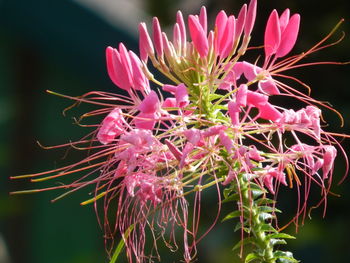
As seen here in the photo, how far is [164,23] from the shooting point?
4.24 meters

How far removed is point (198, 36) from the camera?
3.55ft

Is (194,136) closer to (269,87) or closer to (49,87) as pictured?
(269,87)

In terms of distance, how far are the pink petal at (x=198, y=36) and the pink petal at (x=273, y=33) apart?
124mm

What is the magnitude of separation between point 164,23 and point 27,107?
1353 millimetres

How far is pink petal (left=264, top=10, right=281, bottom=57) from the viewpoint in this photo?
114 cm

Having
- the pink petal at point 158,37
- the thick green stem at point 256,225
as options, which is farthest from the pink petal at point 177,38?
the thick green stem at point 256,225

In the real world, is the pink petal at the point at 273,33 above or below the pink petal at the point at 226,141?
above

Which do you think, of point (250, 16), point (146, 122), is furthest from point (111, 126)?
point (250, 16)

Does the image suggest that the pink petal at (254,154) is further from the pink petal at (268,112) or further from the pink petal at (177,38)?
the pink petal at (177,38)

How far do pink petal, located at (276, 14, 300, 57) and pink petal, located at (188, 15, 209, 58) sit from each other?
0.51 ft

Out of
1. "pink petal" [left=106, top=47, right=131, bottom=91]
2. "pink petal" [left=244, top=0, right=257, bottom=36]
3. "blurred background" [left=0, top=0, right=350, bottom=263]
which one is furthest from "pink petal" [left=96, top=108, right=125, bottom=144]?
"blurred background" [left=0, top=0, right=350, bottom=263]

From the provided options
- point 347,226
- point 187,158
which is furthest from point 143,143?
point 347,226

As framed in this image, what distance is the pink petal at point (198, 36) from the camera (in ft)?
3.53

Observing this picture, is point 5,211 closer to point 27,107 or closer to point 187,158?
point 27,107
